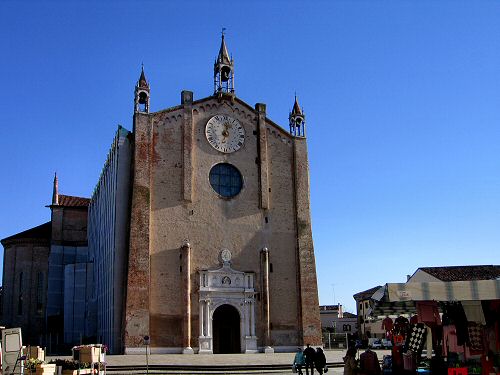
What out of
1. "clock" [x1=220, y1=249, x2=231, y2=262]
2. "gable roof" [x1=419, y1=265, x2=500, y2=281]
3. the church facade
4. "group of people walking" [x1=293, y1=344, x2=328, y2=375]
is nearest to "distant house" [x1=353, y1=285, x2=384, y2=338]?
"gable roof" [x1=419, y1=265, x2=500, y2=281]

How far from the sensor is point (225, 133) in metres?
38.3

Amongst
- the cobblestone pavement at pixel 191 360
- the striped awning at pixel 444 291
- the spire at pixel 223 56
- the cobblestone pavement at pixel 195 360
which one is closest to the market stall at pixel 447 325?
the striped awning at pixel 444 291

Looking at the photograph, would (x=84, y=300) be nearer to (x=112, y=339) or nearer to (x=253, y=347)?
(x=112, y=339)

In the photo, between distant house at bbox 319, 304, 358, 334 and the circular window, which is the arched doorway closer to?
the circular window

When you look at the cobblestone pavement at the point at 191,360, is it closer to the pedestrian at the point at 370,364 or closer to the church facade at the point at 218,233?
the church facade at the point at 218,233

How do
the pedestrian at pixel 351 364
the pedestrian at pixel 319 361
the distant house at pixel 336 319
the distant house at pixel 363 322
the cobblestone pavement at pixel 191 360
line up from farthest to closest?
the distant house at pixel 336 319, the distant house at pixel 363 322, the cobblestone pavement at pixel 191 360, the pedestrian at pixel 319 361, the pedestrian at pixel 351 364

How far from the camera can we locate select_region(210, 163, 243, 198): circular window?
37406 millimetres

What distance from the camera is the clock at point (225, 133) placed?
124 ft

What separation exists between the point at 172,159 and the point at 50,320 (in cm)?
2183

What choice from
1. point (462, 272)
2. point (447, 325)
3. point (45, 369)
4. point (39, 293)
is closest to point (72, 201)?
point (39, 293)

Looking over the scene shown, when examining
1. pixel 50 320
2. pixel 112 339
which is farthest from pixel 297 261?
pixel 50 320

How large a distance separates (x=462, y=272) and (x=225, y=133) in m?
33.9

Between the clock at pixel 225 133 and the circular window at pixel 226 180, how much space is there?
1.11 m

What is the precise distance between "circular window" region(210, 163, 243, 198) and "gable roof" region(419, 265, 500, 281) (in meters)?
30.2
